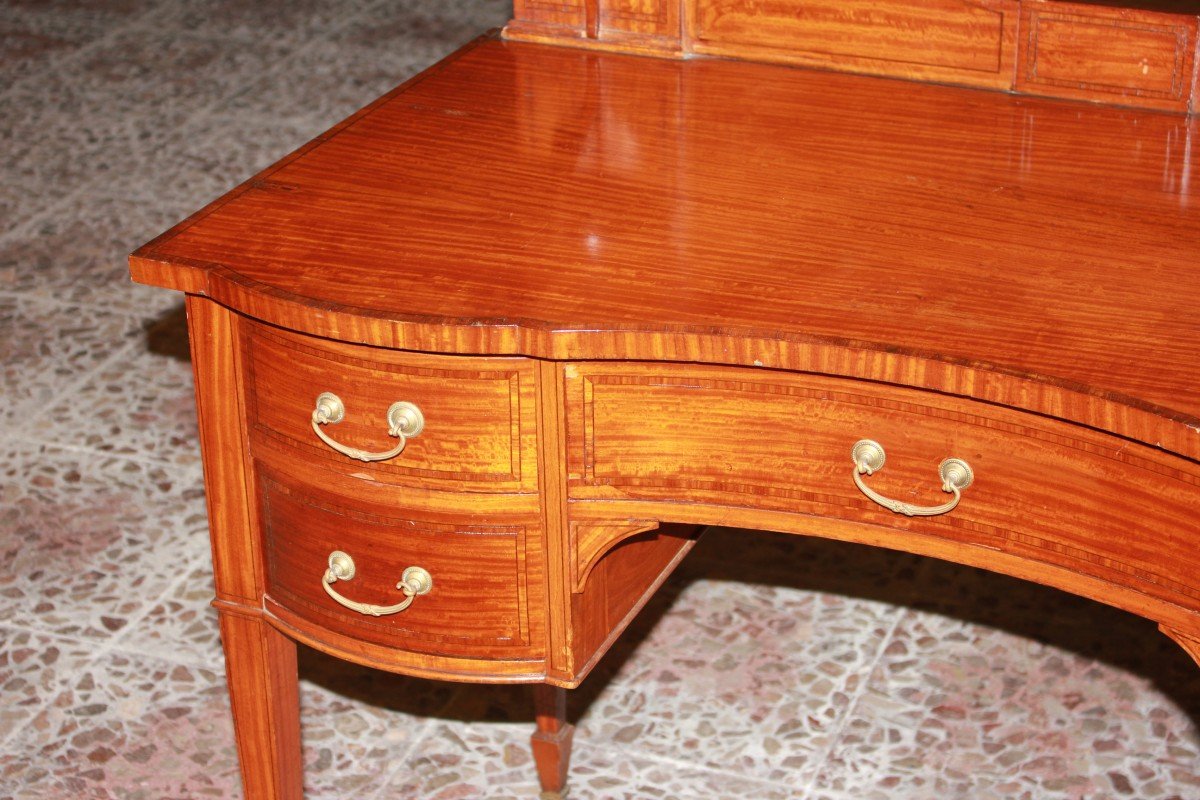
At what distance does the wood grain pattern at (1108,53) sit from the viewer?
1.75 m

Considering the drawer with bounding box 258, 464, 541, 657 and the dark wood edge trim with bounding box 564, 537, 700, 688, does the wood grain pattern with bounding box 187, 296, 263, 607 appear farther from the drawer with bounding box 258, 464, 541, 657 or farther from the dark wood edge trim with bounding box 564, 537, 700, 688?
the dark wood edge trim with bounding box 564, 537, 700, 688

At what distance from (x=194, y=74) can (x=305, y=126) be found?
56 cm

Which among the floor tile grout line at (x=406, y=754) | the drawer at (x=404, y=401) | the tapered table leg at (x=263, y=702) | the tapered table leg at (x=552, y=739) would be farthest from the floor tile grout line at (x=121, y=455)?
the drawer at (x=404, y=401)

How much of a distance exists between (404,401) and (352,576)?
209 millimetres

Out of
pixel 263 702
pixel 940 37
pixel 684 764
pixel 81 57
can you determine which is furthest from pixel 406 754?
pixel 81 57

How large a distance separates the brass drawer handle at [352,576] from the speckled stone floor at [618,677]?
27.3 inches

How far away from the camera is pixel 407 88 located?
1.95 m

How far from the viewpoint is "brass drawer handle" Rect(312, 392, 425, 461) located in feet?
4.96

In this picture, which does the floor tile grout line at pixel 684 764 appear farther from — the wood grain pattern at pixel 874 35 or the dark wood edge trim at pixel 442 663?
the wood grain pattern at pixel 874 35

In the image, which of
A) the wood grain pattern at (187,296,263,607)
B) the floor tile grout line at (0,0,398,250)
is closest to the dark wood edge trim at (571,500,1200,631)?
the wood grain pattern at (187,296,263,607)

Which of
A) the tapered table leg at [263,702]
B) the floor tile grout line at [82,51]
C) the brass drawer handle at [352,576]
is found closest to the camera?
the brass drawer handle at [352,576]

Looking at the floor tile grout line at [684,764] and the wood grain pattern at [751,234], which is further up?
the wood grain pattern at [751,234]

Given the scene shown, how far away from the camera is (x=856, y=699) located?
2389 millimetres

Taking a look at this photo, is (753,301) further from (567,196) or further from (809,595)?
(809,595)
